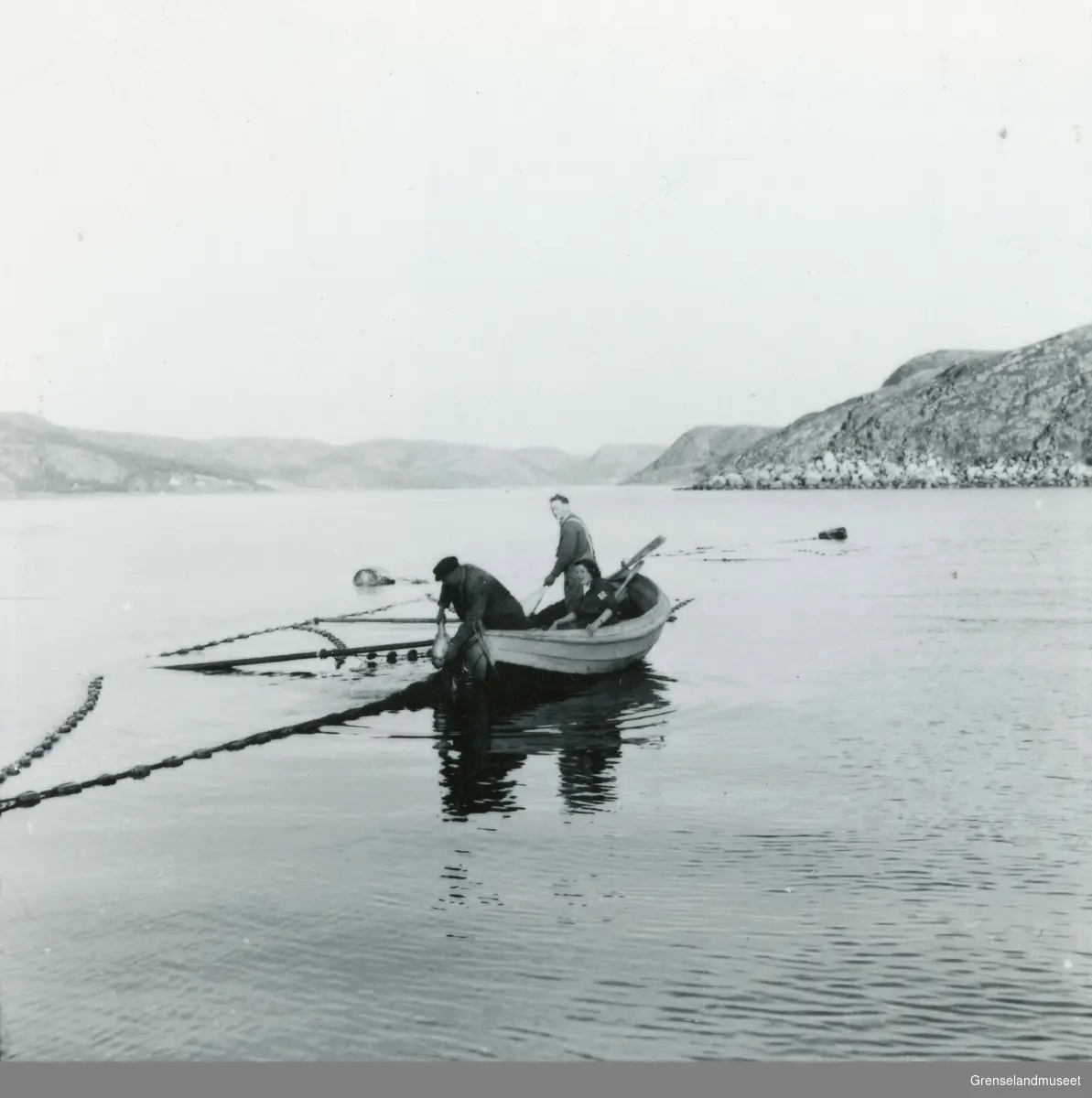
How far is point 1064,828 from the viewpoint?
1178cm

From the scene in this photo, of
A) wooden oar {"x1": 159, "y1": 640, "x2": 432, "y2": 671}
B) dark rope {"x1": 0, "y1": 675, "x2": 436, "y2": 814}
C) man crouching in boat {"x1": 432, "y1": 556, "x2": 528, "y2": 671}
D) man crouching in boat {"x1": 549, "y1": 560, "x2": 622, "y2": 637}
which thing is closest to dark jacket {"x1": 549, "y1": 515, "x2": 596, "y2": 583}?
man crouching in boat {"x1": 549, "y1": 560, "x2": 622, "y2": 637}

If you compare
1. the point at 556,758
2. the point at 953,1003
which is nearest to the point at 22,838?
the point at 556,758

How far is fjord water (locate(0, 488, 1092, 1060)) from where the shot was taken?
24.8 feet

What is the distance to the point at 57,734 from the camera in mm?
17641

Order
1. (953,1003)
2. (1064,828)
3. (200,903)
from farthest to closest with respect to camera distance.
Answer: (1064,828), (200,903), (953,1003)

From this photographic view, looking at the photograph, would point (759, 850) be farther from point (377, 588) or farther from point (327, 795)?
point (377, 588)

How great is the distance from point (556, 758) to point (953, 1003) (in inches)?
312

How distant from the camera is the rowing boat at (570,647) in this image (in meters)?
17.4

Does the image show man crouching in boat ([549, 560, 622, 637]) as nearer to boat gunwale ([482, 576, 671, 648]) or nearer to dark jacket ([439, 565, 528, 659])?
boat gunwale ([482, 576, 671, 648])

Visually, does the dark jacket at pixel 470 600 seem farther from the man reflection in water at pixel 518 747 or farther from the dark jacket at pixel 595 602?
the dark jacket at pixel 595 602

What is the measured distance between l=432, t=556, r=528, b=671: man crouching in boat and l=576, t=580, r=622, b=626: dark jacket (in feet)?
8.88

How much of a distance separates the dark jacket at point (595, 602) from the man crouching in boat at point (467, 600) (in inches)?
107

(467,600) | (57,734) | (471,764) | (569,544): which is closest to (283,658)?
(57,734)

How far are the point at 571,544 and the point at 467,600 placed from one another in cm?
279
